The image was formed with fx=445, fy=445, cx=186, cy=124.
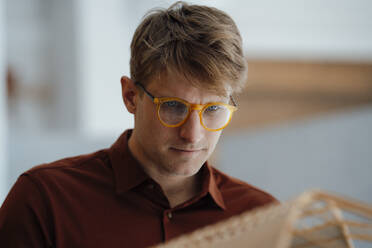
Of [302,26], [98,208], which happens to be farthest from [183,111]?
[302,26]

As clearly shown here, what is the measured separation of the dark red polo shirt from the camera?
1.22 metres

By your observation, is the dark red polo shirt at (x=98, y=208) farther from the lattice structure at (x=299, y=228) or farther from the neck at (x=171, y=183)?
the lattice structure at (x=299, y=228)

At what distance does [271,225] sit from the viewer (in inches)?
22.9

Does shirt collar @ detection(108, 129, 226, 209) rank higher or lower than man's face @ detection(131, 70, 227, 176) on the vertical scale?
lower

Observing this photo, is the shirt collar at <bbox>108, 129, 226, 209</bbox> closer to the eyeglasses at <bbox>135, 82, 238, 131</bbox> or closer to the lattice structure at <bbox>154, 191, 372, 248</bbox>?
the eyeglasses at <bbox>135, 82, 238, 131</bbox>

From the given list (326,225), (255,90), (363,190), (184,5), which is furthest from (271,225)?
(255,90)

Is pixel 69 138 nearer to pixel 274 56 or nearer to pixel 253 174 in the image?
pixel 253 174

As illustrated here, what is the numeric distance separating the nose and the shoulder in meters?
0.30

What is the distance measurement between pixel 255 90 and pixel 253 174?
756 mm

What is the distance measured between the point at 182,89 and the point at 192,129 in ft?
0.38

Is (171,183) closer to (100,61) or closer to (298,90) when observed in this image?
(298,90)

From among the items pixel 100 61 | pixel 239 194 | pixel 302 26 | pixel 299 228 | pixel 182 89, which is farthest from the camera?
pixel 100 61

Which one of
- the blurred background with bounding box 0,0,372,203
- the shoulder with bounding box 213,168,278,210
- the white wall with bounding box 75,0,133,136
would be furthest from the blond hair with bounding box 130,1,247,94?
the white wall with bounding box 75,0,133,136

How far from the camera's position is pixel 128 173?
1316 mm
